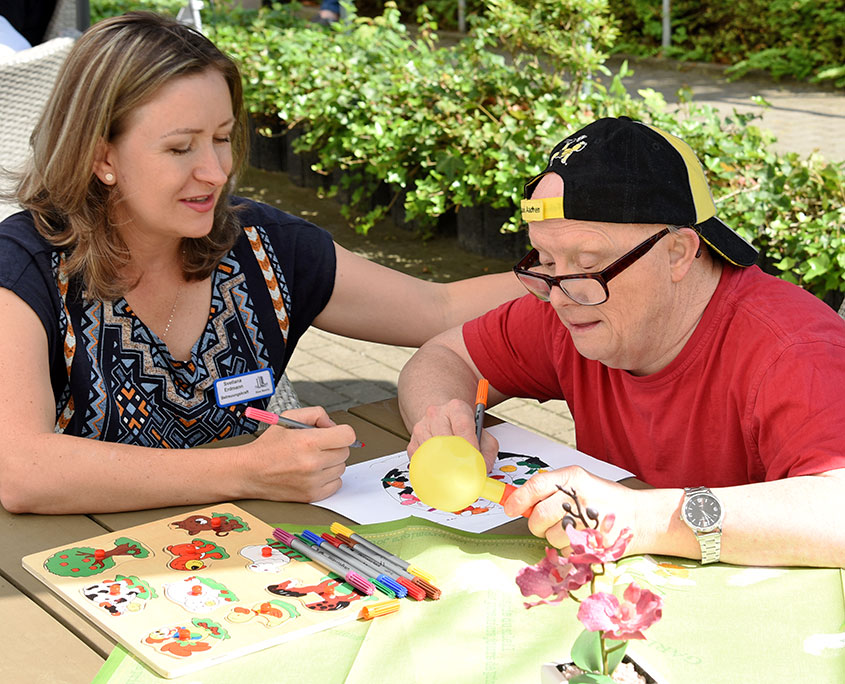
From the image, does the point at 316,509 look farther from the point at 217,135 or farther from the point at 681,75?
the point at 681,75

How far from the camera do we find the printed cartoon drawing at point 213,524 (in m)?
1.75

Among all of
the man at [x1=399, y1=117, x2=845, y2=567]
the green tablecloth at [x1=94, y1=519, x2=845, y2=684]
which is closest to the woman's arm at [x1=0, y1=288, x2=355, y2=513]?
the man at [x1=399, y1=117, x2=845, y2=567]

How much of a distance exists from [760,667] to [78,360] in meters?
1.46

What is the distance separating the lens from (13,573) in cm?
163

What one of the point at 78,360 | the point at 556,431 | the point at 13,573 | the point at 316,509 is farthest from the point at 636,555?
the point at 556,431

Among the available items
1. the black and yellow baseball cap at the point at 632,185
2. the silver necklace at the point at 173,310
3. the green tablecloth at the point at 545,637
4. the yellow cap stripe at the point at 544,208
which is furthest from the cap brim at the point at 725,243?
the silver necklace at the point at 173,310

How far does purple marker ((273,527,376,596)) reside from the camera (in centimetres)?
153

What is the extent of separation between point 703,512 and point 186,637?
0.77 m

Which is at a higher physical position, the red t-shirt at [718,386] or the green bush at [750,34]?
the green bush at [750,34]

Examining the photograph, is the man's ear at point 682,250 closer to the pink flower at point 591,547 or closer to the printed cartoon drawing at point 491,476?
the printed cartoon drawing at point 491,476

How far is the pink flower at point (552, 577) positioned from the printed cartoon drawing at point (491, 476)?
72 cm

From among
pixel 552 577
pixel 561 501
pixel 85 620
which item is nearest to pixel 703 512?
pixel 561 501

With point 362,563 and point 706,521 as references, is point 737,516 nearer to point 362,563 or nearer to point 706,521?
point 706,521

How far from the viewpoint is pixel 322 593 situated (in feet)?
5.03
